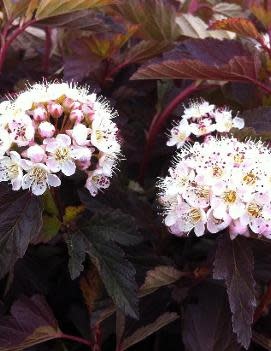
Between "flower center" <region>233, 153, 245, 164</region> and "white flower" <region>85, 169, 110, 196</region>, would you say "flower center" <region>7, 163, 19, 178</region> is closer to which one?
"white flower" <region>85, 169, 110, 196</region>

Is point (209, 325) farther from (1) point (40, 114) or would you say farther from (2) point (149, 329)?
(1) point (40, 114)

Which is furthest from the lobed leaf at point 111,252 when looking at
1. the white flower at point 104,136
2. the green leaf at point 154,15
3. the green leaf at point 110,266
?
the green leaf at point 154,15

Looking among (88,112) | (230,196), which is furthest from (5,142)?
(230,196)

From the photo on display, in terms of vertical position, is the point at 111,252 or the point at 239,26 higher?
the point at 239,26

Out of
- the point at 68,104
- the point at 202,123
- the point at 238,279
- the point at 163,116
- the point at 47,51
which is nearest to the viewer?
the point at 238,279

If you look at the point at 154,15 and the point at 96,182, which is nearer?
the point at 96,182
